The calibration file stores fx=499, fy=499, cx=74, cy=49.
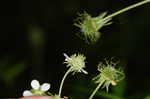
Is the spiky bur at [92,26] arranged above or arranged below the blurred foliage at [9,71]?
above

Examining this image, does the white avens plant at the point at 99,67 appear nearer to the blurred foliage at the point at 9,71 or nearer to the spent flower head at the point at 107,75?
the spent flower head at the point at 107,75

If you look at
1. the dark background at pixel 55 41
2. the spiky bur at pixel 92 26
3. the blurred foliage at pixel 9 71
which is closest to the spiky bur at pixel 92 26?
the spiky bur at pixel 92 26

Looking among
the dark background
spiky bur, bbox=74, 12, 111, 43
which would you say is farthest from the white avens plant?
the dark background

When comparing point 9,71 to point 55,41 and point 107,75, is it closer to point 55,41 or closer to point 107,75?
point 55,41

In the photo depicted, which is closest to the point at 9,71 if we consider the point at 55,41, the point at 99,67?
the point at 55,41

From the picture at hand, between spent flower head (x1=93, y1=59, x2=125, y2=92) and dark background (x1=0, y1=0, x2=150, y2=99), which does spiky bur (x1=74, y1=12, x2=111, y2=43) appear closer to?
spent flower head (x1=93, y1=59, x2=125, y2=92)

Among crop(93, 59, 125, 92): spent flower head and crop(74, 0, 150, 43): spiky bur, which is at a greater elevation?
crop(74, 0, 150, 43): spiky bur

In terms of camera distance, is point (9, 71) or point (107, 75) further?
point (9, 71)

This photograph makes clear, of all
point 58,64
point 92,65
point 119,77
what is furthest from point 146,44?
point 119,77
